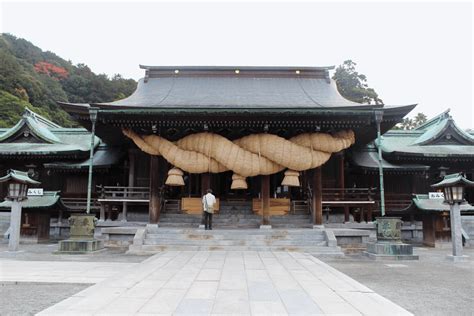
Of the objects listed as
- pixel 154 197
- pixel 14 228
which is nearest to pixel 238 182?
pixel 154 197

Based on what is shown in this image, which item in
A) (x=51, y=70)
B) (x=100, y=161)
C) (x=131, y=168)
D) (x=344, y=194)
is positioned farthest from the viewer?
(x=51, y=70)

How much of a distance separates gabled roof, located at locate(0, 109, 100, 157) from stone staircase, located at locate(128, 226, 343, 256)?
8552 mm

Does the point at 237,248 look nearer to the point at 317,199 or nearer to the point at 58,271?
the point at 317,199

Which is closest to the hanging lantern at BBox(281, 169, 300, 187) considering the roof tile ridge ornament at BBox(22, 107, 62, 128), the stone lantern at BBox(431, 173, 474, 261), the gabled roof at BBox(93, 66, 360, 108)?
the gabled roof at BBox(93, 66, 360, 108)

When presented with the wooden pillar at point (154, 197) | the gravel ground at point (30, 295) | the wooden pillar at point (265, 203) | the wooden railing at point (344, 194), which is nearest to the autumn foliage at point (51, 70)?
the wooden pillar at point (154, 197)

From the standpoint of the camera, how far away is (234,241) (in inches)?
504

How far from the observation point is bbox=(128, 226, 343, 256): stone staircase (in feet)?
40.7

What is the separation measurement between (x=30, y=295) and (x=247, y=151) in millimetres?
Answer: 9765

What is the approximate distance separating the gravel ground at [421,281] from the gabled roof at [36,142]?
1478cm

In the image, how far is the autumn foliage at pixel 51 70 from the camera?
66.9 metres

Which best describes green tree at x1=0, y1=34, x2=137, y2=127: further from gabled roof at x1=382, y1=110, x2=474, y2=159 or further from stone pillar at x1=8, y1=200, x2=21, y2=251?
gabled roof at x1=382, y1=110, x2=474, y2=159

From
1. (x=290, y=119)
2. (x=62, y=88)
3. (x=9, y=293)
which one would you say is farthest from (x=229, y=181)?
(x=62, y=88)

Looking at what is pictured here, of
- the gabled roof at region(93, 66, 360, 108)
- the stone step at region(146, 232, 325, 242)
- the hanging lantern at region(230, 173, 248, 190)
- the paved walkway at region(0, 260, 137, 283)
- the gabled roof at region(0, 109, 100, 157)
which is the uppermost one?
the gabled roof at region(93, 66, 360, 108)

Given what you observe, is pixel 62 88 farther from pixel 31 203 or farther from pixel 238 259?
pixel 238 259
